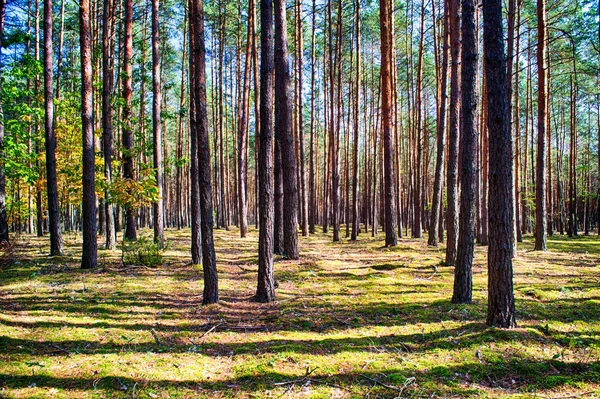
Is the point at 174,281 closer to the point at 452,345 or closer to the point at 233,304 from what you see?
the point at 233,304

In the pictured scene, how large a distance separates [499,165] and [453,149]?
3162mm

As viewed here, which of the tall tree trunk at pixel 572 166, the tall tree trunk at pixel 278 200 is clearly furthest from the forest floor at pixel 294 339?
the tall tree trunk at pixel 572 166

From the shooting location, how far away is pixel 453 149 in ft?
26.9

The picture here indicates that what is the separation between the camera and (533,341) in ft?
16.5

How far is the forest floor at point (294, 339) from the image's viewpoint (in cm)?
396

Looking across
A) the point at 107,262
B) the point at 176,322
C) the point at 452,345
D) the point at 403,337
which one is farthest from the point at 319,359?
the point at 107,262

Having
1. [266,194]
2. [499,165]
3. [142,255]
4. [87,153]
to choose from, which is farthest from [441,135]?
[87,153]

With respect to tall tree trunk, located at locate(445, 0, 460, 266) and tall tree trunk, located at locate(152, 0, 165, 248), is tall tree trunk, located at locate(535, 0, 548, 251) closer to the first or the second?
tall tree trunk, located at locate(445, 0, 460, 266)

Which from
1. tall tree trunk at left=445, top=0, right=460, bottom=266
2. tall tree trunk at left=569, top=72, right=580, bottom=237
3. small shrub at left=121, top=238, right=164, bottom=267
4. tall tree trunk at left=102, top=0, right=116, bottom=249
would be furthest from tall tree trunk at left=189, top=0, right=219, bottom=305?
tall tree trunk at left=569, top=72, right=580, bottom=237

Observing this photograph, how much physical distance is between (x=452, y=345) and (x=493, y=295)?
3.26 feet

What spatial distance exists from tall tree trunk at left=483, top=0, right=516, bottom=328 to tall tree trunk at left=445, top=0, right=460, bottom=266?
3054 mm

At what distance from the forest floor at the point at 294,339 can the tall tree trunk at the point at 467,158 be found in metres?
0.55

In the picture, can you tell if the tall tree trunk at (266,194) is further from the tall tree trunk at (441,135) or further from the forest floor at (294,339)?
the tall tree trunk at (441,135)

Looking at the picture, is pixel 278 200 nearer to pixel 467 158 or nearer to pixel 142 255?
pixel 142 255
